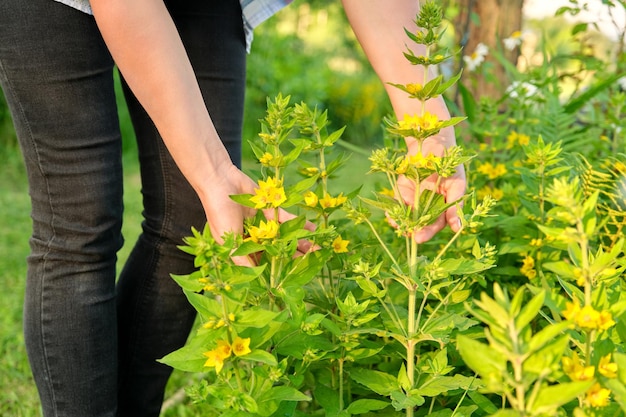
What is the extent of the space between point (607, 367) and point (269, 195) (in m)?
0.50

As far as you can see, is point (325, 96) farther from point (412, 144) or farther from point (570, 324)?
point (570, 324)

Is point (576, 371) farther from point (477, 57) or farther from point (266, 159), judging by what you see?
point (477, 57)

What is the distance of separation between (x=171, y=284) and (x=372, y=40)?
687 millimetres

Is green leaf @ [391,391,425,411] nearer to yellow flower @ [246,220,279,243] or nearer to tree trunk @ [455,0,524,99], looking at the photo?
yellow flower @ [246,220,279,243]

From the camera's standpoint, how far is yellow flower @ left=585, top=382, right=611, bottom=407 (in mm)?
818

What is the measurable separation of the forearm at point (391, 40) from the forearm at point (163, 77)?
379 millimetres

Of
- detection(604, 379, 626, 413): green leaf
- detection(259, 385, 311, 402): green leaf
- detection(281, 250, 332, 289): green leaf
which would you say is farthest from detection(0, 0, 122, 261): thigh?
detection(604, 379, 626, 413): green leaf

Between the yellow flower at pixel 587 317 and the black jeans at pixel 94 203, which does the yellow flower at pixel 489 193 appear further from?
the yellow flower at pixel 587 317

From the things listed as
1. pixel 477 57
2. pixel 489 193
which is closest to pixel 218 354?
pixel 489 193

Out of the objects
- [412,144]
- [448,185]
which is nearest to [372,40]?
[412,144]

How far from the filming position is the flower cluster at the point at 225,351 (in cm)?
95

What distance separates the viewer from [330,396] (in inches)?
47.8

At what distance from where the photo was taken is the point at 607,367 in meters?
0.87

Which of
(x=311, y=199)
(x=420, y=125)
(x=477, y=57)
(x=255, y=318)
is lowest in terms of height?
(x=255, y=318)
